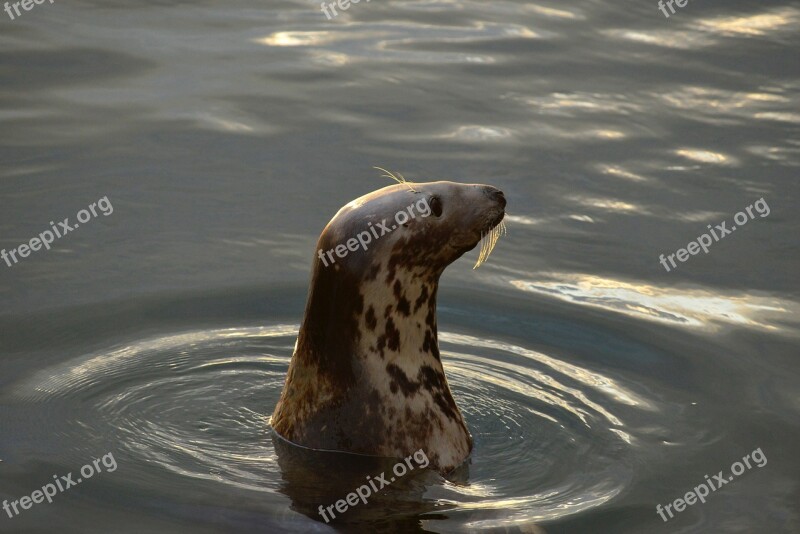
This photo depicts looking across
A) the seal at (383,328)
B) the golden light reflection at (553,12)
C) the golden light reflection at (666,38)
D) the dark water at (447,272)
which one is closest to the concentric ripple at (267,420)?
the dark water at (447,272)

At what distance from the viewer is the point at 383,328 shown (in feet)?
20.1

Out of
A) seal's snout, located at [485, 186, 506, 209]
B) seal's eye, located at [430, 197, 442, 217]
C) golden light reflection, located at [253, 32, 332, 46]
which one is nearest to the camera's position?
seal's eye, located at [430, 197, 442, 217]

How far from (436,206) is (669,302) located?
2719 millimetres

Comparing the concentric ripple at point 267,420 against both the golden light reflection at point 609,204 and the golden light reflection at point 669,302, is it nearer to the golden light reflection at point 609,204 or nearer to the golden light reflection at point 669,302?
the golden light reflection at point 669,302

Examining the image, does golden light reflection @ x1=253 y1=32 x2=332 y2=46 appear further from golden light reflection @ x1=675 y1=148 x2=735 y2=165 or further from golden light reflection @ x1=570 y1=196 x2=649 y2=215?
golden light reflection @ x1=570 y1=196 x2=649 y2=215

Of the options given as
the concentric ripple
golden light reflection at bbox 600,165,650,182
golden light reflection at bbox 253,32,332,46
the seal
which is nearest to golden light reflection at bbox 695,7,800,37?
golden light reflection at bbox 253,32,332,46

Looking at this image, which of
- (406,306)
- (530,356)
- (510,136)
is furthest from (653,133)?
(406,306)

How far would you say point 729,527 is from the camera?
606 centimetres

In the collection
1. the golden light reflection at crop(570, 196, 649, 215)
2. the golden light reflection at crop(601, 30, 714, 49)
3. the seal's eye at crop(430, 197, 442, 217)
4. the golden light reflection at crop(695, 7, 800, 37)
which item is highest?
the golden light reflection at crop(695, 7, 800, 37)

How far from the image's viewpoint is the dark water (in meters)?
6.22

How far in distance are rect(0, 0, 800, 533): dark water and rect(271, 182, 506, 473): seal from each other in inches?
7.9

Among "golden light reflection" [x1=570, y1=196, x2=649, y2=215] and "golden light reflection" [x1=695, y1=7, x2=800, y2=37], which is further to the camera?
"golden light reflection" [x1=695, y1=7, x2=800, y2=37]

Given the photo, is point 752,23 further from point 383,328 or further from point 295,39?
point 383,328

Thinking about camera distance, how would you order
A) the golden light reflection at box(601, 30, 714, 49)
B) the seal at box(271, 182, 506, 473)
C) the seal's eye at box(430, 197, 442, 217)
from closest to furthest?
the seal at box(271, 182, 506, 473) < the seal's eye at box(430, 197, 442, 217) < the golden light reflection at box(601, 30, 714, 49)
